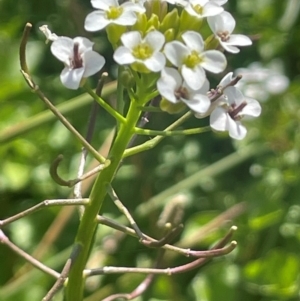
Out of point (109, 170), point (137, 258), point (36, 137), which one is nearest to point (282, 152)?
point (137, 258)

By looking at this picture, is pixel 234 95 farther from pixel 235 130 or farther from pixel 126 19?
pixel 126 19

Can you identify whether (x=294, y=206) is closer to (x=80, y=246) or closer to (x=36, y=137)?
(x=36, y=137)

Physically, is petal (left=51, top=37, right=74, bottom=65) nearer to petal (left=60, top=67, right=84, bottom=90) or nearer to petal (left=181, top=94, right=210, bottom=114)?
petal (left=60, top=67, right=84, bottom=90)

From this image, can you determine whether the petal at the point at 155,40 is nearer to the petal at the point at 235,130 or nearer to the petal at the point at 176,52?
the petal at the point at 176,52

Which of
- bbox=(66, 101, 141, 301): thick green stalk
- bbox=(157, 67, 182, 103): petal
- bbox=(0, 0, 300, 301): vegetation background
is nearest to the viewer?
bbox=(157, 67, 182, 103): petal

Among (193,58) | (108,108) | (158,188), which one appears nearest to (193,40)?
(193,58)

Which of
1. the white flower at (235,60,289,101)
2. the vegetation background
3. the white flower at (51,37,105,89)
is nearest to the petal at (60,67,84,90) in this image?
the white flower at (51,37,105,89)
